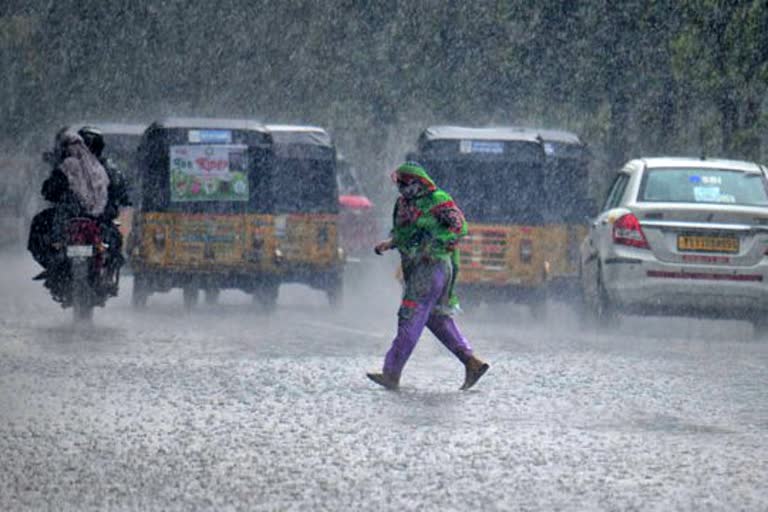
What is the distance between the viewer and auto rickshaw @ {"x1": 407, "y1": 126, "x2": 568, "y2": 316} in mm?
23281

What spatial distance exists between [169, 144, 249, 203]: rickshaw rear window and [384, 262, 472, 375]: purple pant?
10215 millimetres

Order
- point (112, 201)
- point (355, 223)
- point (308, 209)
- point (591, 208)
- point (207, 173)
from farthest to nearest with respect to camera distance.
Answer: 1. point (355, 223)
2. point (308, 209)
3. point (207, 173)
4. point (591, 208)
5. point (112, 201)

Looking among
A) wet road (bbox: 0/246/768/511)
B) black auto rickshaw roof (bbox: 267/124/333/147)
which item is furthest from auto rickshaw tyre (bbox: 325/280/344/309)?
wet road (bbox: 0/246/768/511)

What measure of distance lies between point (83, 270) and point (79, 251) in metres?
0.20

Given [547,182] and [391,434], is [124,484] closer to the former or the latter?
[391,434]

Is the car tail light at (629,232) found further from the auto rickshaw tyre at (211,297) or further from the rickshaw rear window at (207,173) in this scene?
the auto rickshaw tyre at (211,297)

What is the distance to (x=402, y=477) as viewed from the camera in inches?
362

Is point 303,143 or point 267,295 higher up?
point 303,143

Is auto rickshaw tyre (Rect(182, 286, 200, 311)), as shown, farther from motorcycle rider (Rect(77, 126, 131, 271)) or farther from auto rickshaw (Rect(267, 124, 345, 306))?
Answer: motorcycle rider (Rect(77, 126, 131, 271))

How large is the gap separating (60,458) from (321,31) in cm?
3973

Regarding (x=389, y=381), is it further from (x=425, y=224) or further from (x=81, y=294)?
(x=81, y=294)

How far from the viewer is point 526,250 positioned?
919 inches

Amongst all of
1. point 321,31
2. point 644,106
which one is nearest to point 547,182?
point 644,106

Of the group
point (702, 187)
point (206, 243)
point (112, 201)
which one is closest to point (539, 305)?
point (206, 243)
